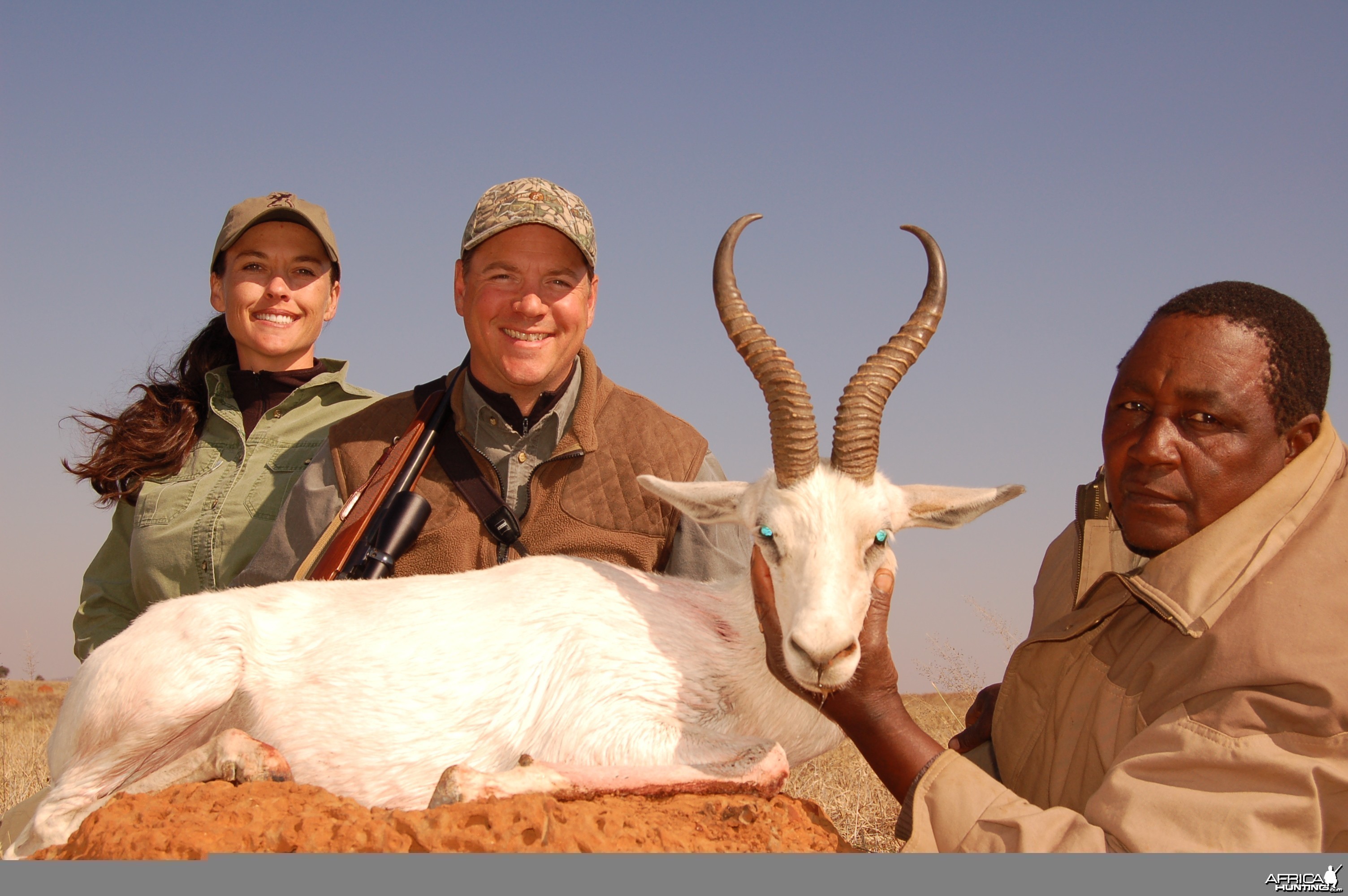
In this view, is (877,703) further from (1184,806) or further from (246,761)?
(246,761)

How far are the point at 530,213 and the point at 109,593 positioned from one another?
448 centimetres

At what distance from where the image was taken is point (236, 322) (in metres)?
7.02

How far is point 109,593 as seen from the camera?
716 cm

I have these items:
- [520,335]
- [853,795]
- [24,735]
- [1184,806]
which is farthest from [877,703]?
[24,735]

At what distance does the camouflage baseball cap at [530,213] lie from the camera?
5.66 m

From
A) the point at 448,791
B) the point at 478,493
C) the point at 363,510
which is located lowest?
the point at 448,791

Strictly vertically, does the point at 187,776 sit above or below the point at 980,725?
below

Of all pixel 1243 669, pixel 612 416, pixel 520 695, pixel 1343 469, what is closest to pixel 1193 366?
pixel 1343 469

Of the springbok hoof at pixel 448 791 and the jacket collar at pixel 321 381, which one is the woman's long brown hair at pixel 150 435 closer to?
the jacket collar at pixel 321 381

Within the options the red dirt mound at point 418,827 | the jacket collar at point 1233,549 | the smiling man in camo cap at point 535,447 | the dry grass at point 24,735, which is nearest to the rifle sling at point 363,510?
the smiling man in camo cap at point 535,447

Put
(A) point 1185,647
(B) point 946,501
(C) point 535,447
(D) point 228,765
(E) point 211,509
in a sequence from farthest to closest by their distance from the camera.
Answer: (E) point 211,509 < (C) point 535,447 < (B) point 946,501 < (D) point 228,765 < (A) point 1185,647

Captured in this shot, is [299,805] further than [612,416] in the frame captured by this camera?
No

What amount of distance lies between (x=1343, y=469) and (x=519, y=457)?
4.10m

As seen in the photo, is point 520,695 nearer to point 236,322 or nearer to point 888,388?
point 888,388
